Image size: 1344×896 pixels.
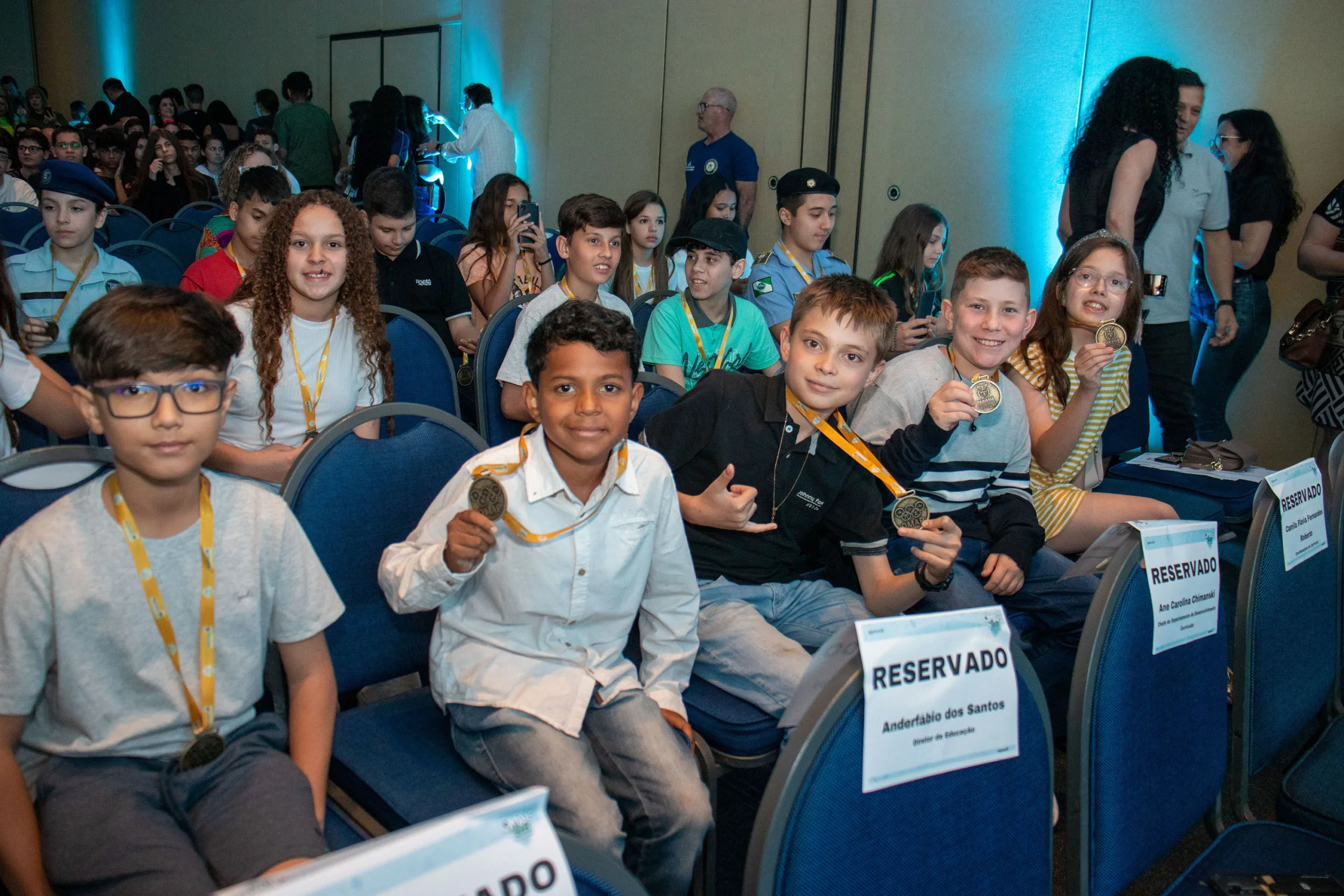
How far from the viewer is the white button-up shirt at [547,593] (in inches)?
60.9

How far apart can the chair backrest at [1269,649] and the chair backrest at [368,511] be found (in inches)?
57.7

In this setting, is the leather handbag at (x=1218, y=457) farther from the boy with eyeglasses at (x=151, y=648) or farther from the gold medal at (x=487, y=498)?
the boy with eyeglasses at (x=151, y=648)

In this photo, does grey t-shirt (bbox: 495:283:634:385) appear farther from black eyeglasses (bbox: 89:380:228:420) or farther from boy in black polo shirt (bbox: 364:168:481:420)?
black eyeglasses (bbox: 89:380:228:420)

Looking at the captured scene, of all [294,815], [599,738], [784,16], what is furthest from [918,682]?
[784,16]

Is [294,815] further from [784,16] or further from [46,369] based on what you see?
[784,16]

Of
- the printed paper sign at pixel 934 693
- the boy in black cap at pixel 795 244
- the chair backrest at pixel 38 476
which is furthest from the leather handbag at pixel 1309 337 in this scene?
the chair backrest at pixel 38 476

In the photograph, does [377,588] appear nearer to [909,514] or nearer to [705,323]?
[909,514]

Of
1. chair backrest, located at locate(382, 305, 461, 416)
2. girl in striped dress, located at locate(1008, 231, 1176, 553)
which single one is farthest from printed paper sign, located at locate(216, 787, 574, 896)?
chair backrest, located at locate(382, 305, 461, 416)

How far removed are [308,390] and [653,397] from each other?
35.5 inches

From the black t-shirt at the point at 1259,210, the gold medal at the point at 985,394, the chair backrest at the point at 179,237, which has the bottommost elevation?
the gold medal at the point at 985,394

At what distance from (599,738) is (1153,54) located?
5621 mm

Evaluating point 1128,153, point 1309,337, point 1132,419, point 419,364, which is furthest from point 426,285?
point 1309,337

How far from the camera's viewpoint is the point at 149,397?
1276 millimetres

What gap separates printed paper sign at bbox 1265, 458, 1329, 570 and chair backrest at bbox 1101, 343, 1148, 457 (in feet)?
4.38
